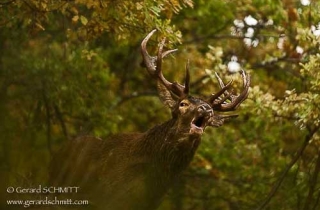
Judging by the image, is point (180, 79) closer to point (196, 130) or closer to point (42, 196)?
point (42, 196)

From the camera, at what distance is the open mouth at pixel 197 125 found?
35.6ft

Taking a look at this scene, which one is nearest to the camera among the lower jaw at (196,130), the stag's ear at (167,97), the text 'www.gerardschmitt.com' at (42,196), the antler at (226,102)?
the lower jaw at (196,130)

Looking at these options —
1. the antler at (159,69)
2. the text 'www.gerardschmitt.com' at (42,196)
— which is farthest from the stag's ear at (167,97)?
the text 'www.gerardschmitt.com' at (42,196)

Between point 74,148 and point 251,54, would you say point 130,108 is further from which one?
point 74,148

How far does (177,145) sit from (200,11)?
22.2ft

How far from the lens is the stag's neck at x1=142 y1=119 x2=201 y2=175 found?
1107 centimetres

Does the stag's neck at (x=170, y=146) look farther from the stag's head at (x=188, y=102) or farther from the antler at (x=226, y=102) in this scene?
the antler at (x=226, y=102)

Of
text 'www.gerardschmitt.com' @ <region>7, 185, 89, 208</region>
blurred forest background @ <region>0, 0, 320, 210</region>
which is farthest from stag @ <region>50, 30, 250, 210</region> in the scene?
blurred forest background @ <region>0, 0, 320, 210</region>

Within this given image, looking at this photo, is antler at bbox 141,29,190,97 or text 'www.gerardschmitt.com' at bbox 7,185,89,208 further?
antler at bbox 141,29,190,97

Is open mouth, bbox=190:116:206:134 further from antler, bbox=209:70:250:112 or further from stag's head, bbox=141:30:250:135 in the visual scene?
antler, bbox=209:70:250:112

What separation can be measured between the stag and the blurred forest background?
2.39ft

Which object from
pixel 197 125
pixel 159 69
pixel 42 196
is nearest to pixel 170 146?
pixel 197 125

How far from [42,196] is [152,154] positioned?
1.50 m

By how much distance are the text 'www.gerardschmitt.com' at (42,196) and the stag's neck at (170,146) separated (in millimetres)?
1084
